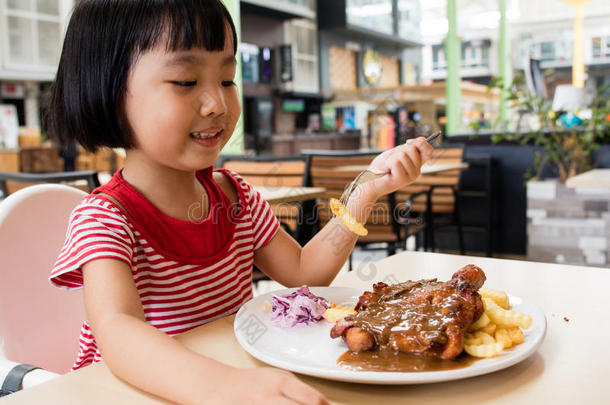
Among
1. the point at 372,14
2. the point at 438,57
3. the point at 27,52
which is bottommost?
the point at 27,52

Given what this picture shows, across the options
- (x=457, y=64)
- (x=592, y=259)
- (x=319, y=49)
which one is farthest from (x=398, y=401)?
(x=319, y=49)

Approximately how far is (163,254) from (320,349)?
34cm

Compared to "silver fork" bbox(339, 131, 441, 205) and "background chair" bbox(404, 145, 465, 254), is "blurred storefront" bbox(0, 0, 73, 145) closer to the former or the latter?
"background chair" bbox(404, 145, 465, 254)

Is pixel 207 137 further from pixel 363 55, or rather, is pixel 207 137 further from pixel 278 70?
pixel 363 55

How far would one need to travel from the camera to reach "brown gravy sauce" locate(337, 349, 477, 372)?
526 millimetres

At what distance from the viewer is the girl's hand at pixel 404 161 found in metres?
0.82

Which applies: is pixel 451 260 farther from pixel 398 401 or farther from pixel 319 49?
pixel 319 49

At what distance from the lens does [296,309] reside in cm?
69

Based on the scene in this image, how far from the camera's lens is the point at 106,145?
88 centimetres

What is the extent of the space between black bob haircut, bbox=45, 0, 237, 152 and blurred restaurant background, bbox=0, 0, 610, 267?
16 centimetres

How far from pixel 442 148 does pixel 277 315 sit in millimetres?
3563

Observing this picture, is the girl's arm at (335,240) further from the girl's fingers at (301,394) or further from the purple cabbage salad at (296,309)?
the girl's fingers at (301,394)

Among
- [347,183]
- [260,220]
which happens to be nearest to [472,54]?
[347,183]

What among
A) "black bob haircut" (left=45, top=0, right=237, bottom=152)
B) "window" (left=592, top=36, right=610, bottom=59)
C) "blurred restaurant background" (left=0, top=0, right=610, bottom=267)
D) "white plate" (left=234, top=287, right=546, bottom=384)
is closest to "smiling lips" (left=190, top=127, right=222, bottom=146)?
"black bob haircut" (left=45, top=0, right=237, bottom=152)
